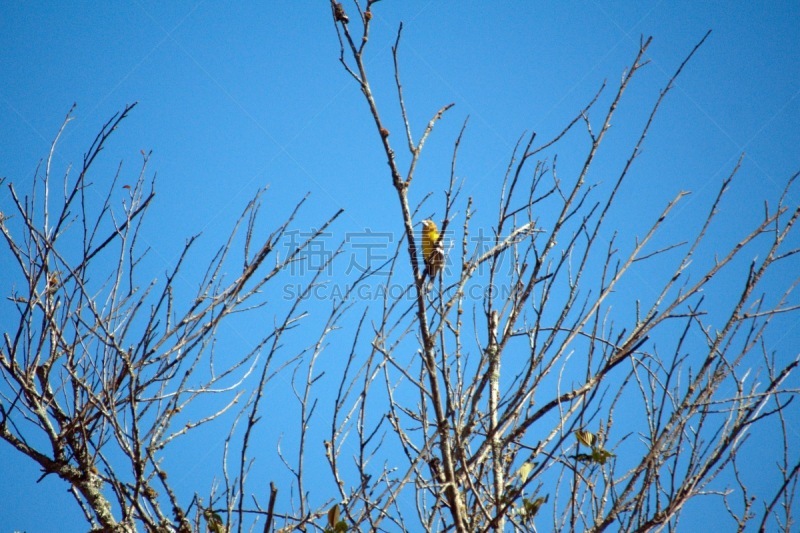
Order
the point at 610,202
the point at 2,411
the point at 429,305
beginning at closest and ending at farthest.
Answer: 1. the point at 610,202
2. the point at 429,305
3. the point at 2,411

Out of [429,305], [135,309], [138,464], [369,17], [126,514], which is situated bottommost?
[126,514]

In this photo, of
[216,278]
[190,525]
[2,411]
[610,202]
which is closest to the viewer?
[610,202]

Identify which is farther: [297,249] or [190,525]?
[297,249]

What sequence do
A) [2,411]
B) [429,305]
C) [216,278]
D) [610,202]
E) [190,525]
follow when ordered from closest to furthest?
[610,202], [429,305], [190,525], [2,411], [216,278]

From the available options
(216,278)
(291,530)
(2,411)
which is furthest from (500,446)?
(2,411)

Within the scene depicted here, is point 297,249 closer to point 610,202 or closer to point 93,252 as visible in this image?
point 93,252

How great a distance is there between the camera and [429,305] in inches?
68.9

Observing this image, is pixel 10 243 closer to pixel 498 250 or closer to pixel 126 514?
pixel 126 514

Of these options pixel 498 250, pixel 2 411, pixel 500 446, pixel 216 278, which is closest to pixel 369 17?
pixel 498 250

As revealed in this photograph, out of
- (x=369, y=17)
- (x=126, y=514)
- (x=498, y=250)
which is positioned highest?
(x=369, y=17)

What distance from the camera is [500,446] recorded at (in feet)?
6.06

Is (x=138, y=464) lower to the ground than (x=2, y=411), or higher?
lower

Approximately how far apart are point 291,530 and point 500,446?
2.49 feet

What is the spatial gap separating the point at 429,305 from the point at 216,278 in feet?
3.20
